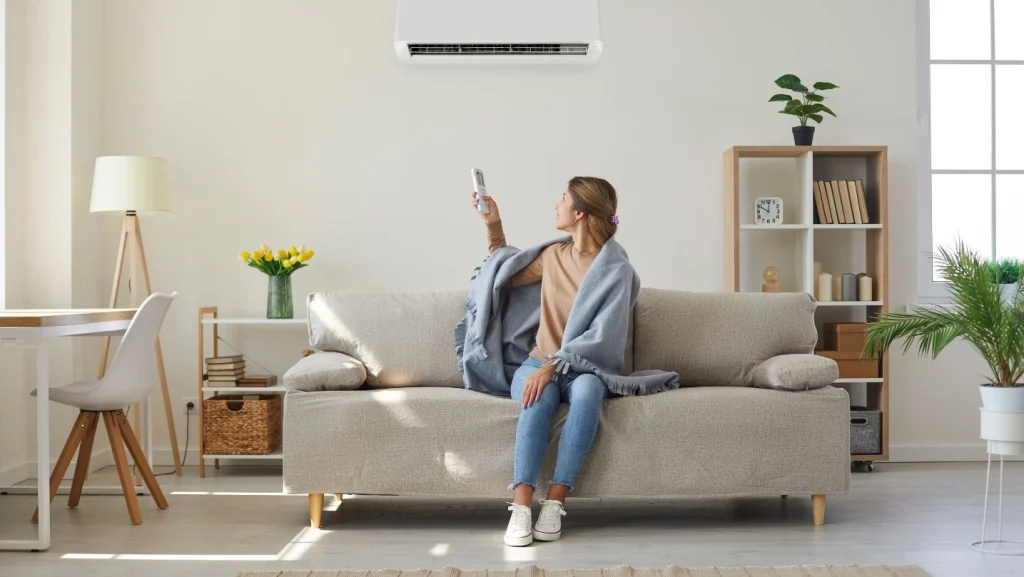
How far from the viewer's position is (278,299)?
4.28m

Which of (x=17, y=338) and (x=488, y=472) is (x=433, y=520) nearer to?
(x=488, y=472)

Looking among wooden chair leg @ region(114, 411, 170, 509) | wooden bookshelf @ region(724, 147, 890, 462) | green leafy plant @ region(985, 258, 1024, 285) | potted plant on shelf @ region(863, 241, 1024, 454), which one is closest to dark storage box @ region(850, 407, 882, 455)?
wooden bookshelf @ region(724, 147, 890, 462)

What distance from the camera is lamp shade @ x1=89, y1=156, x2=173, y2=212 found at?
4070 millimetres

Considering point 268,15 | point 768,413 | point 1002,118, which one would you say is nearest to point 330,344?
point 768,413

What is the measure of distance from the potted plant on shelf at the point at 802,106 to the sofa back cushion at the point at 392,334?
1797 mm

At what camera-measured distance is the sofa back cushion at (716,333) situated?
3.51 m

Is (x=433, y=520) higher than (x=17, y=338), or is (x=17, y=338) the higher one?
(x=17, y=338)

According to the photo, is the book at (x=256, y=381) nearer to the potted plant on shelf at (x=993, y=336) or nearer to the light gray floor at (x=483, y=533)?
the light gray floor at (x=483, y=533)

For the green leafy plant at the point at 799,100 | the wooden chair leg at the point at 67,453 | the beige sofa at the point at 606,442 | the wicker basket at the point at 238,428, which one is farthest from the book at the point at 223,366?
the green leafy plant at the point at 799,100

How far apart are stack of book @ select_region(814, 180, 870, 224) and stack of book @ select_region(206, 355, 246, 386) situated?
8.86ft

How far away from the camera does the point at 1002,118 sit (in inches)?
187

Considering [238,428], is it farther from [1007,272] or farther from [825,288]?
[1007,272]

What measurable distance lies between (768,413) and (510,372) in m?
0.89

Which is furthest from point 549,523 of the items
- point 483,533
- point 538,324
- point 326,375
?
point 326,375
